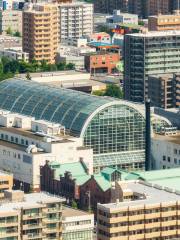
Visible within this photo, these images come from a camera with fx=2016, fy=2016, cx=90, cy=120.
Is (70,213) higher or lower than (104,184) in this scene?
higher

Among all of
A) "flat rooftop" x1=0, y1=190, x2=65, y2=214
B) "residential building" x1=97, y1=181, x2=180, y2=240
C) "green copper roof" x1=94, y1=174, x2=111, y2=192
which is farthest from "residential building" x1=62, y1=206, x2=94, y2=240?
"green copper roof" x1=94, y1=174, x2=111, y2=192

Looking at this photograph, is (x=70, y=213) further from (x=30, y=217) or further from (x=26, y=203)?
(x=30, y=217)

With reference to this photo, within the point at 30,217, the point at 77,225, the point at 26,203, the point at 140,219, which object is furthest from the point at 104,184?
the point at 30,217

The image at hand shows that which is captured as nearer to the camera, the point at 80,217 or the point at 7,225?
the point at 7,225

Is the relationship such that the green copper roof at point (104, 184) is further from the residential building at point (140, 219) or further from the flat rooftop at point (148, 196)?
the residential building at point (140, 219)

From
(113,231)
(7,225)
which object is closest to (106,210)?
(113,231)

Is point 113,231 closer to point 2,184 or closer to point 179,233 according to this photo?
point 179,233
